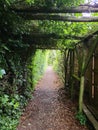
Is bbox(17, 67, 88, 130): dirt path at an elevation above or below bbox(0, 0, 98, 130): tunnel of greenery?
below

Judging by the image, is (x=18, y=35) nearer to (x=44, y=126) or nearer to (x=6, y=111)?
(x=6, y=111)

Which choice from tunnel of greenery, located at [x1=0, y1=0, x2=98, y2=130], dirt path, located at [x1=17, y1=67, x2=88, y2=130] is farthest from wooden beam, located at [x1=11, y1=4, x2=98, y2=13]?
dirt path, located at [x1=17, y1=67, x2=88, y2=130]

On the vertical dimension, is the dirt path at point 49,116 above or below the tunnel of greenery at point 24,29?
below

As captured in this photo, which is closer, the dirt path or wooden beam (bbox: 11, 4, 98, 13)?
wooden beam (bbox: 11, 4, 98, 13)

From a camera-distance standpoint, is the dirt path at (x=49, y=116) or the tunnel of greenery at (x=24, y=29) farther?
the dirt path at (x=49, y=116)

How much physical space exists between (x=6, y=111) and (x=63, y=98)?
443 cm

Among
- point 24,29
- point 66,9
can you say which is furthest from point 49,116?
point 66,9

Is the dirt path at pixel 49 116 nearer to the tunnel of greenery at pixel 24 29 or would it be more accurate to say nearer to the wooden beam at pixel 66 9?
the tunnel of greenery at pixel 24 29

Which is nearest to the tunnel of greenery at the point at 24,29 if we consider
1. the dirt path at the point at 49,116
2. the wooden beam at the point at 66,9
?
the wooden beam at the point at 66,9

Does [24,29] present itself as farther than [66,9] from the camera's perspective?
Yes

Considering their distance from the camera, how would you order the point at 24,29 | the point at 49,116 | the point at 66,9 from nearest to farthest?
the point at 66,9 < the point at 24,29 < the point at 49,116

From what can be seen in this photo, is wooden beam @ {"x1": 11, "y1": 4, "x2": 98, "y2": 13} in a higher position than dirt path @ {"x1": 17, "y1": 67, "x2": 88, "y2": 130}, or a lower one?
higher

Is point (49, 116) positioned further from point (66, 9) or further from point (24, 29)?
point (66, 9)

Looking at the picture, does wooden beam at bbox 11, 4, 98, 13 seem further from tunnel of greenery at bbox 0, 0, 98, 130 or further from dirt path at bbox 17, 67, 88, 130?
dirt path at bbox 17, 67, 88, 130
